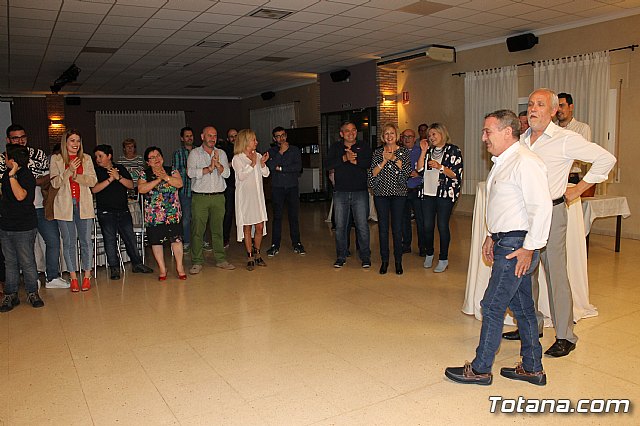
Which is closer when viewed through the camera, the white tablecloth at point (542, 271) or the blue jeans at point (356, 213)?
the white tablecloth at point (542, 271)

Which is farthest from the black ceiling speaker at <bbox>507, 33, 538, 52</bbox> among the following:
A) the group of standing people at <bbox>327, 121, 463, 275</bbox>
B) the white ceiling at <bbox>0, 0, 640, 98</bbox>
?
the group of standing people at <bbox>327, 121, 463, 275</bbox>

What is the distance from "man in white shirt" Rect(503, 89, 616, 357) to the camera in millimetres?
3174

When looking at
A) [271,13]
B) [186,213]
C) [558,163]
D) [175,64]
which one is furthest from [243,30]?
[558,163]

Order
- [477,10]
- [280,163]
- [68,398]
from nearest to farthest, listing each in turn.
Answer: [68,398], [280,163], [477,10]

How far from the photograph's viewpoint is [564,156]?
3.17m

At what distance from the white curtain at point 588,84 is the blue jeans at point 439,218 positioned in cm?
339

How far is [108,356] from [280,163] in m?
3.53

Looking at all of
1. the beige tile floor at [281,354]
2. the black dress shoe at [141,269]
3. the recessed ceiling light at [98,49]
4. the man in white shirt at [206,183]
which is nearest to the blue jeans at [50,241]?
the beige tile floor at [281,354]

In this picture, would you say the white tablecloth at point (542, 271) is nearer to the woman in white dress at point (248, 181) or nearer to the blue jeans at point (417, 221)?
the blue jeans at point (417, 221)

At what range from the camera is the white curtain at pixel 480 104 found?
8805 mm

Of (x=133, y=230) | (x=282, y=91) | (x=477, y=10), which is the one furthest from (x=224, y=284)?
(x=282, y=91)

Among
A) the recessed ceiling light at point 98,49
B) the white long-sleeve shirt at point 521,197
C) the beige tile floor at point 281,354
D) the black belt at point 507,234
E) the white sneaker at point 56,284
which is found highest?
the recessed ceiling light at point 98,49

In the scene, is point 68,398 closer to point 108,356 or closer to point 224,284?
point 108,356

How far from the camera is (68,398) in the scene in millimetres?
3006
